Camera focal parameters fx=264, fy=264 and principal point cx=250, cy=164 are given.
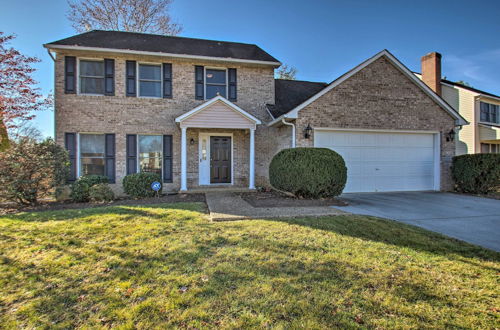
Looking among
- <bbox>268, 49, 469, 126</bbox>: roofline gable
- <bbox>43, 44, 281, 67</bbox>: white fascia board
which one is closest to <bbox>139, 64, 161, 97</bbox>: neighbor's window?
<bbox>43, 44, 281, 67</bbox>: white fascia board

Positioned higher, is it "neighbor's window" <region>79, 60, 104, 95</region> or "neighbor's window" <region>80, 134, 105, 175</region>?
"neighbor's window" <region>79, 60, 104, 95</region>

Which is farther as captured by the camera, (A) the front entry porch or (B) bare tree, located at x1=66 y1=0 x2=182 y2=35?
(B) bare tree, located at x1=66 y1=0 x2=182 y2=35

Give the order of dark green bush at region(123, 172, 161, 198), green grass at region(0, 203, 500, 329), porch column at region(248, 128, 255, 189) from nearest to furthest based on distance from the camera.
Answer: green grass at region(0, 203, 500, 329), dark green bush at region(123, 172, 161, 198), porch column at region(248, 128, 255, 189)

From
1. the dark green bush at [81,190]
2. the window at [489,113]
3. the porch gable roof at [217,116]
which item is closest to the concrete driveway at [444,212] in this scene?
the porch gable roof at [217,116]

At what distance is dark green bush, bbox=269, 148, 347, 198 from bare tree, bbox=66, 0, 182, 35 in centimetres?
1513

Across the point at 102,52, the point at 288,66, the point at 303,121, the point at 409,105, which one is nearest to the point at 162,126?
the point at 102,52

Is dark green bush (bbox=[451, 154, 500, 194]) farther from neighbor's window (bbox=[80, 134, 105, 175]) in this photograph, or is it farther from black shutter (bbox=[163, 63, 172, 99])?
neighbor's window (bbox=[80, 134, 105, 175])

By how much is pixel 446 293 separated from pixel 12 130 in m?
14.3

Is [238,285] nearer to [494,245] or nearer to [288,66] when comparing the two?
[494,245]

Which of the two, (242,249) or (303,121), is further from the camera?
(303,121)

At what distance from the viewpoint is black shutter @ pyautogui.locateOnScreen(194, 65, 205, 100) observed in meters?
11.5

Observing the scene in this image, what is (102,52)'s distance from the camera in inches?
408

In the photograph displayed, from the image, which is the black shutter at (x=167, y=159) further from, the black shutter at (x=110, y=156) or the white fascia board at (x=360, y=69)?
the white fascia board at (x=360, y=69)

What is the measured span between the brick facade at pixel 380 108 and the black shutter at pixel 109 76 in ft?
24.9
